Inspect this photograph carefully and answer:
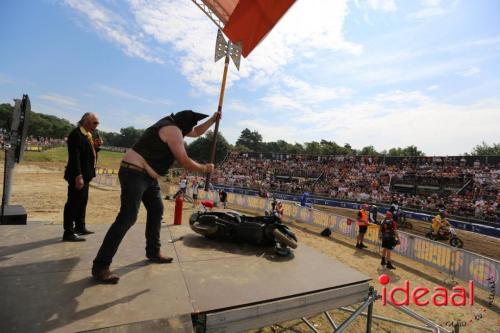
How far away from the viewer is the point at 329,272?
345 centimetres

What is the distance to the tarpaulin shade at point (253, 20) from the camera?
20.7 ft

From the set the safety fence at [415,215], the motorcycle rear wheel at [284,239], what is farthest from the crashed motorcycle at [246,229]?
the safety fence at [415,215]

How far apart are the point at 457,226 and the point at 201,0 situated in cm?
2144

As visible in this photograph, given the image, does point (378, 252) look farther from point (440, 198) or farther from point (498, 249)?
point (440, 198)

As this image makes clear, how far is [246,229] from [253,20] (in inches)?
211

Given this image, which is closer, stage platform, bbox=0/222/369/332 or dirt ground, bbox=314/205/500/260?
stage platform, bbox=0/222/369/332

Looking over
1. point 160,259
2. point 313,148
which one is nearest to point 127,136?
point 313,148

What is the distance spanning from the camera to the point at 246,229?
4152 mm

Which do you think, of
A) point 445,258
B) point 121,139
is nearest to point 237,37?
point 445,258

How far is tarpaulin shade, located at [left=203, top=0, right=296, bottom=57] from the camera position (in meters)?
6.32

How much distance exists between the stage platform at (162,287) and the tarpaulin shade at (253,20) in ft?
17.2

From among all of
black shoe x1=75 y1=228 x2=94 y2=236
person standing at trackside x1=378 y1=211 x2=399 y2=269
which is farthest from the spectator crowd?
black shoe x1=75 y1=228 x2=94 y2=236

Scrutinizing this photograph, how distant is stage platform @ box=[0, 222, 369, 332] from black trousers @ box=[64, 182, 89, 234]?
9.9 inches

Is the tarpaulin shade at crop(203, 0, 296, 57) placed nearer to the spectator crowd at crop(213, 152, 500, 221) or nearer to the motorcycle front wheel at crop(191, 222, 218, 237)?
the motorcycle front wheel at crop(191, 222, 218, 237)
